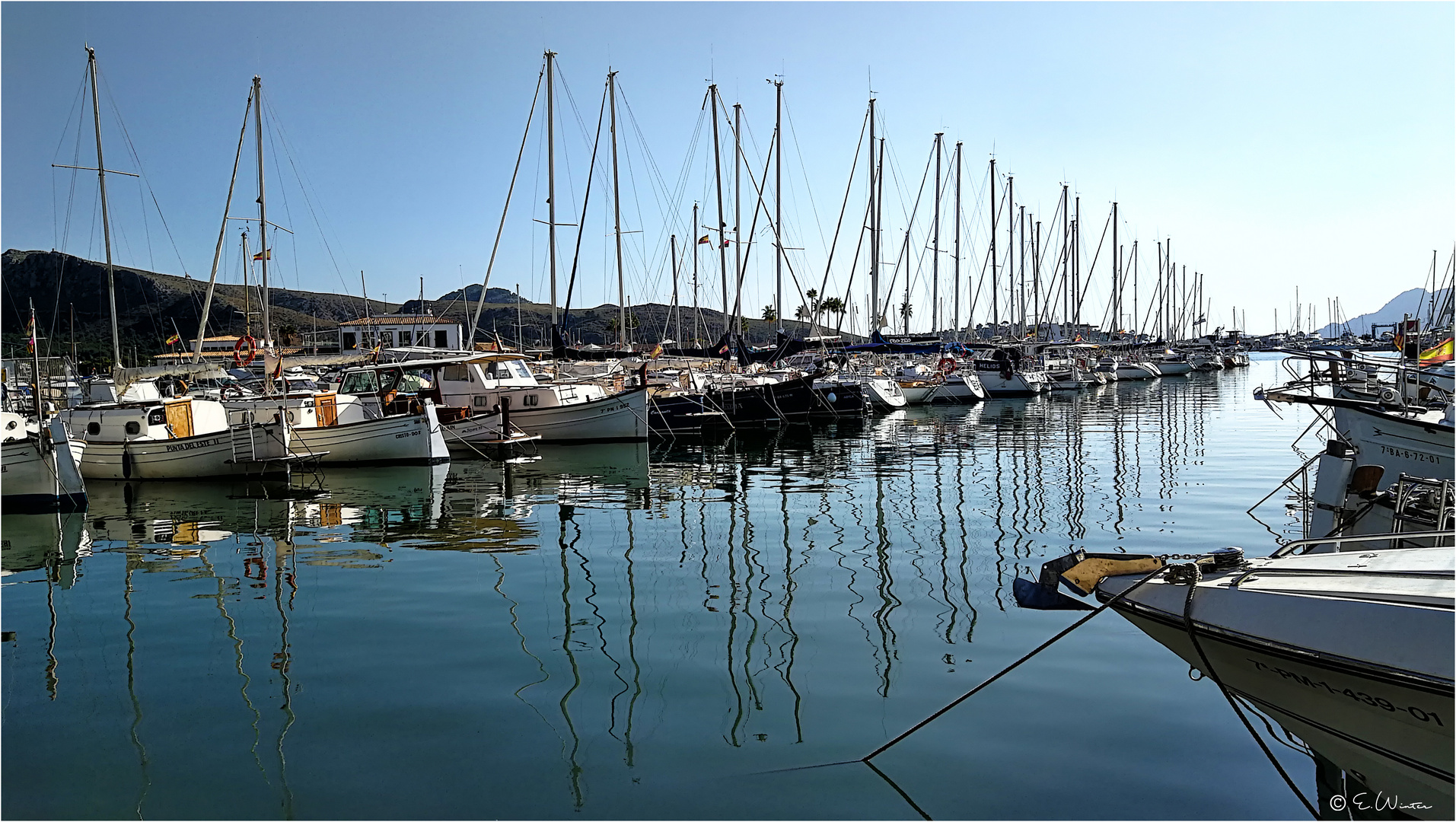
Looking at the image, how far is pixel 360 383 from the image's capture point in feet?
91.1

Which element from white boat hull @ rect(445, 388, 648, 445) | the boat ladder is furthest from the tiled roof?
the boat ladder

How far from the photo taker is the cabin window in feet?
90.5

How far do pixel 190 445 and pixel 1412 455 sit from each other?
21837mm

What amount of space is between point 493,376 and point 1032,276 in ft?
160

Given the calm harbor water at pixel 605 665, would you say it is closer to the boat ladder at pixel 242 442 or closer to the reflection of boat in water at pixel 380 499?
the reflection of boat in water at pixel 380 499

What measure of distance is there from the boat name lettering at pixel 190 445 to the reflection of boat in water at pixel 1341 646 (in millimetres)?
20365

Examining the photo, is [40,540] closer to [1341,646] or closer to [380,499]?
[380,499]

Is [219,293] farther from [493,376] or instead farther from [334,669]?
[334,669]

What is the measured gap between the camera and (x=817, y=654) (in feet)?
28.4

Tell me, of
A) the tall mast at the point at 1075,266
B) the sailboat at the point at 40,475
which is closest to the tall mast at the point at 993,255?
the tall mast at the point at 1075,266
